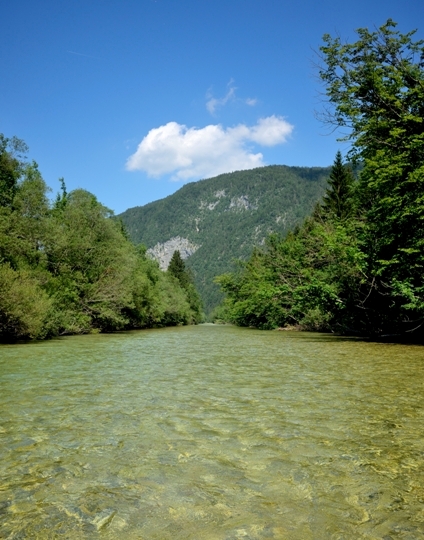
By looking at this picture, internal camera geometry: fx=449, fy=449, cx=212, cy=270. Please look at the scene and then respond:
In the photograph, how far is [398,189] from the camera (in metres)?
20.2

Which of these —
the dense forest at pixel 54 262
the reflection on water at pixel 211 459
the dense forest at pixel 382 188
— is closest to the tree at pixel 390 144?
the dense forest at pixel 382 188

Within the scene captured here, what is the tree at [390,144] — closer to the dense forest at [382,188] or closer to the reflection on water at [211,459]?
the dense forest at [382,188]

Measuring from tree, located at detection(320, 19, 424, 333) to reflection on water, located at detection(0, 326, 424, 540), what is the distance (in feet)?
38.1

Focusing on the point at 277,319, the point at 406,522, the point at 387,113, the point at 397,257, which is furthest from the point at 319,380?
the point at 277,319

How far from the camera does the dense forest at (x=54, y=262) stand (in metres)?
23.7

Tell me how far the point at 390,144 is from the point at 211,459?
19436mm

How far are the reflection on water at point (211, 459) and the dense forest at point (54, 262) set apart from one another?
14.5 m

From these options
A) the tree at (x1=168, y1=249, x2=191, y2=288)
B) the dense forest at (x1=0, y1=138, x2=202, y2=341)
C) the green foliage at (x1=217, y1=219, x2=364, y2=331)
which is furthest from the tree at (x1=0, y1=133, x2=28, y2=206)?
the tree at (x1=168, y1=249, x2=191, y2=288)

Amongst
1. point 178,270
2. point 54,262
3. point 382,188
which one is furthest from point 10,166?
point 178,270

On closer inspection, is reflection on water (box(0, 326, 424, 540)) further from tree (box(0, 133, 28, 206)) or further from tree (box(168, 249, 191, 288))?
tree (box(168, 249, 191, 288))

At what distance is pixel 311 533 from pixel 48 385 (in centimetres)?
765

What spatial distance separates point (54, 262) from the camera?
3359 centimetres

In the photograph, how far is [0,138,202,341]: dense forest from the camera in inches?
934

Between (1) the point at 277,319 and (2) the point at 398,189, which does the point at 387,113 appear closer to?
(2) the point at 398,189
